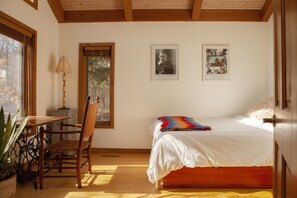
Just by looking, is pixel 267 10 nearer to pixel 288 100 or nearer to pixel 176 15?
pixel 176 15

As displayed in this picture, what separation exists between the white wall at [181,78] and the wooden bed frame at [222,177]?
72.5 inches

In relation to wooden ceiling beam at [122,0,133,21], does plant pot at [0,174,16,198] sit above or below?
below

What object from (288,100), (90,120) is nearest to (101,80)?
(90,120)

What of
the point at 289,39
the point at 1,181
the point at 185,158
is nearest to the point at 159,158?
the point at 185,158

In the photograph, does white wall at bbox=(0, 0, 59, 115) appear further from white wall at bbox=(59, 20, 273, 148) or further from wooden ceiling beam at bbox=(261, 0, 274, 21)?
wooden ceiling beam at bbox=(261, 0, 274, 21)

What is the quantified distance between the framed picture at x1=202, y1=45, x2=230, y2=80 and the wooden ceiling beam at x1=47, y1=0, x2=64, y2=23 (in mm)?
2547

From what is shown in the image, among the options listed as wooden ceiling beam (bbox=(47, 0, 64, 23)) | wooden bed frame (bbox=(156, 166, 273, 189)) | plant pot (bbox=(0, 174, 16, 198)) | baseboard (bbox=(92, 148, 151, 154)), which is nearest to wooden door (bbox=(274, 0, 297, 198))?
wooden bed frame (bbox=(156, 166, 273, 189))

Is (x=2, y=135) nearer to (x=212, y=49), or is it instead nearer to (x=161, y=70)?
(x=161, y=70)

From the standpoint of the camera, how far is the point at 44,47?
4.03 meters

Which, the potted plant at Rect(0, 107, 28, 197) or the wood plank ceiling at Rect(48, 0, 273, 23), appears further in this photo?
the wood plank ceiling at Rect(48, 0, 273, 23)

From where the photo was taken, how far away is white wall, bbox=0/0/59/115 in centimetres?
358

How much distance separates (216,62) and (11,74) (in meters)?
3.22

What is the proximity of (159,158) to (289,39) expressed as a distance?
189cm

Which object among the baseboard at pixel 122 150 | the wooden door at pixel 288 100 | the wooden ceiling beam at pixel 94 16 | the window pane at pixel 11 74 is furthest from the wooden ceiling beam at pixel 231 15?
the wooden door at pixel 288 100
